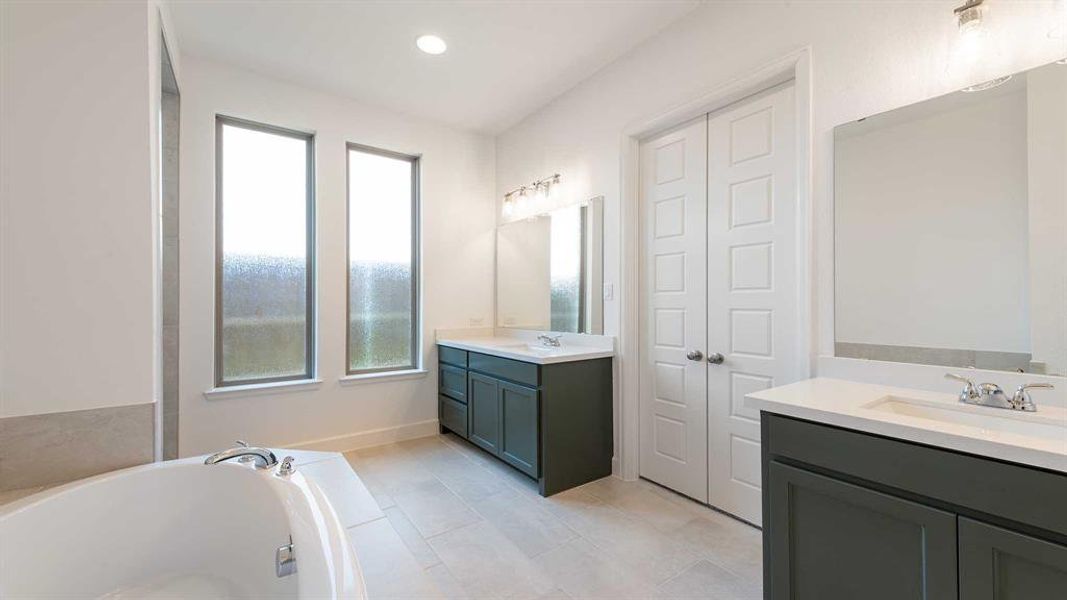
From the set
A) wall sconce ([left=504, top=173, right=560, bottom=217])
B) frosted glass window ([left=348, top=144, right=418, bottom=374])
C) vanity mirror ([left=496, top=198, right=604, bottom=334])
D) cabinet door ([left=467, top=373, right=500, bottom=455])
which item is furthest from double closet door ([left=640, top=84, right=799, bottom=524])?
frosted glass window ([left=348, top=144, right=418, bottom=374])

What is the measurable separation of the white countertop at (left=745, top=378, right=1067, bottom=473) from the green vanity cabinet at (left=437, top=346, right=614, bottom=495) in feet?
4.12

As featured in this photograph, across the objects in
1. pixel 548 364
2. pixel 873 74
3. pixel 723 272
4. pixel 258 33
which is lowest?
pixel 548 364

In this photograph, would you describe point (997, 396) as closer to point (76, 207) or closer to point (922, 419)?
point (922, 419)

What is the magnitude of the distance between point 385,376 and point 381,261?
3.10 feet

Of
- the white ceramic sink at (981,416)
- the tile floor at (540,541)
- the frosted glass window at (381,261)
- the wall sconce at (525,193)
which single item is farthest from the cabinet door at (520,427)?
the white ceramic sink at (981,416)

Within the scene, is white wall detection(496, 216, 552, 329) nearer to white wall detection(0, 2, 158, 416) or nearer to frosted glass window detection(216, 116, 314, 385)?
frosted glass window detection(216, 116, 314, 385)

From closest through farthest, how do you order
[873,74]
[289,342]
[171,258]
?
[873,74], [171,258], [289,342]

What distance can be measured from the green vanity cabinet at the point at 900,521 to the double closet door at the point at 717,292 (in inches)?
31.3

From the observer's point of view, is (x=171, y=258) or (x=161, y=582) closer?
(x=161, y=582)

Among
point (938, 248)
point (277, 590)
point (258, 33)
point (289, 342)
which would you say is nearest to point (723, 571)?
point (938, 248)

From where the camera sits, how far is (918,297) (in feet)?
5.19

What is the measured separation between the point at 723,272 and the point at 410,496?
85.1 inches

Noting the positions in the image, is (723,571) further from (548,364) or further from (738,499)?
(548,364)

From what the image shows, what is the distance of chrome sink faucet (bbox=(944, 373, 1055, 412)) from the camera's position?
1250mm
